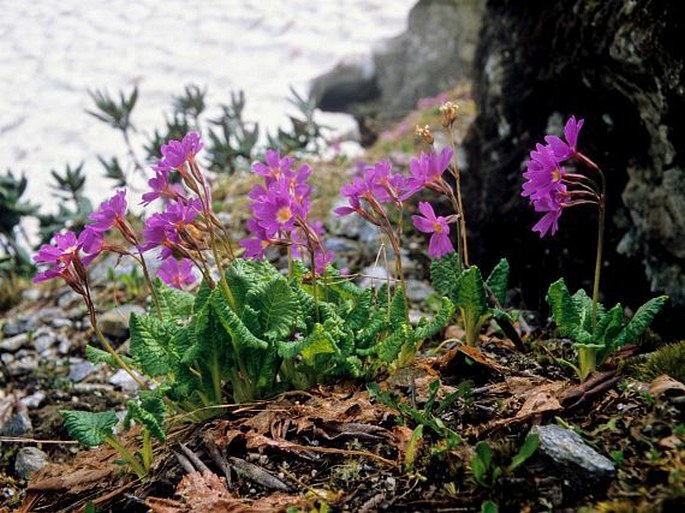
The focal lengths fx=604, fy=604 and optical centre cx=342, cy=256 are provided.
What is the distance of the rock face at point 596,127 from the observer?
7.18 feet

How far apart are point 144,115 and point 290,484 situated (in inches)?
445

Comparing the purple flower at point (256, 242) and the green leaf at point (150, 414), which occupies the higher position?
the purple flower at point (256, 242)

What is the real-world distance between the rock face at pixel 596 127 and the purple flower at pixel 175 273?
1.66 metres

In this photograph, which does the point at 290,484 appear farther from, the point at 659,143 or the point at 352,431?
the point at 659,143

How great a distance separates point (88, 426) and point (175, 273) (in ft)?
2.42

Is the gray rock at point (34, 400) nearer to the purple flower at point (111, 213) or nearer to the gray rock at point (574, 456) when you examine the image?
the purple flower at point (111, 213)

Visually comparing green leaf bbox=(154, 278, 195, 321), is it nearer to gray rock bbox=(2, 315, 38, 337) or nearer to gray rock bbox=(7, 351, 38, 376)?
gray rock bbox=(7, 351, 38, 376)

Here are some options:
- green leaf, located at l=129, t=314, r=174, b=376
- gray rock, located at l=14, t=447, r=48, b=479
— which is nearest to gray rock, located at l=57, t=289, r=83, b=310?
gray rock, located at l=14, t=447, r=48, b=479

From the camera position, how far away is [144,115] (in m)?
11.7

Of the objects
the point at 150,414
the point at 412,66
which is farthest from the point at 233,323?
the point at 412,66

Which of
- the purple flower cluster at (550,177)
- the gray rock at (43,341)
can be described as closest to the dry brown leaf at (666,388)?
the purple flower cluster at (550,177)

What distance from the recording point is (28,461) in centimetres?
222

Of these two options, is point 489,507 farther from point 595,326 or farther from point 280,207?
point 280,207

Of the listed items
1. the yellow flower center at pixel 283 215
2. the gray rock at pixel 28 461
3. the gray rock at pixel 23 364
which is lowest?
the gray rock at pixel 23 364
